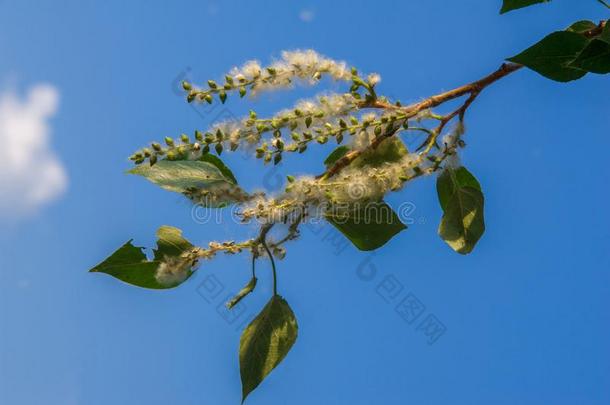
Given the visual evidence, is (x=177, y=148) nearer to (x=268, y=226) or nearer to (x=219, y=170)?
(x=219, y=170)

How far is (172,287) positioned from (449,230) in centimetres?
95

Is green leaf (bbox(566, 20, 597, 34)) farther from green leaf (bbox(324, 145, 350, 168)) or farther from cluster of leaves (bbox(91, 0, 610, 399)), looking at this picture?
green leaf (bbox(324, 145, 350, 168))

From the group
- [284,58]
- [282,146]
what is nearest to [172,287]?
[282,146]

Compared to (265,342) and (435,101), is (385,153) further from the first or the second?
(265,342)

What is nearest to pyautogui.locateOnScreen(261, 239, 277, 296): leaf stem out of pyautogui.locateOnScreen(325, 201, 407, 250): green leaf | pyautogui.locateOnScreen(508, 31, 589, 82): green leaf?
pyautogui.locateOnScreen(325, 201, 407, 250): green leaf

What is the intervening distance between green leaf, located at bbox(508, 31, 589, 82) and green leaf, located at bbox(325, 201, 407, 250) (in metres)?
0.62

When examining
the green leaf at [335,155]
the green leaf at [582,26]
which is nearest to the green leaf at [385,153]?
the green leaf at [335,155]

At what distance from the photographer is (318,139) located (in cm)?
192

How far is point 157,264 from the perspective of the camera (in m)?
2.22

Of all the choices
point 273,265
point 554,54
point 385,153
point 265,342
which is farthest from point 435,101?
point 265,342

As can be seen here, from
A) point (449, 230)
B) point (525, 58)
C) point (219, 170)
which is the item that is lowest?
point (449, 230)

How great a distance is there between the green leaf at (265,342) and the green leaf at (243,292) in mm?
100

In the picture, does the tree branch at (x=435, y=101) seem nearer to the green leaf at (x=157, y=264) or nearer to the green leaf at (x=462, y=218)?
the green leaf at (x=462, y=218)

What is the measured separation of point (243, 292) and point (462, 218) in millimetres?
788
